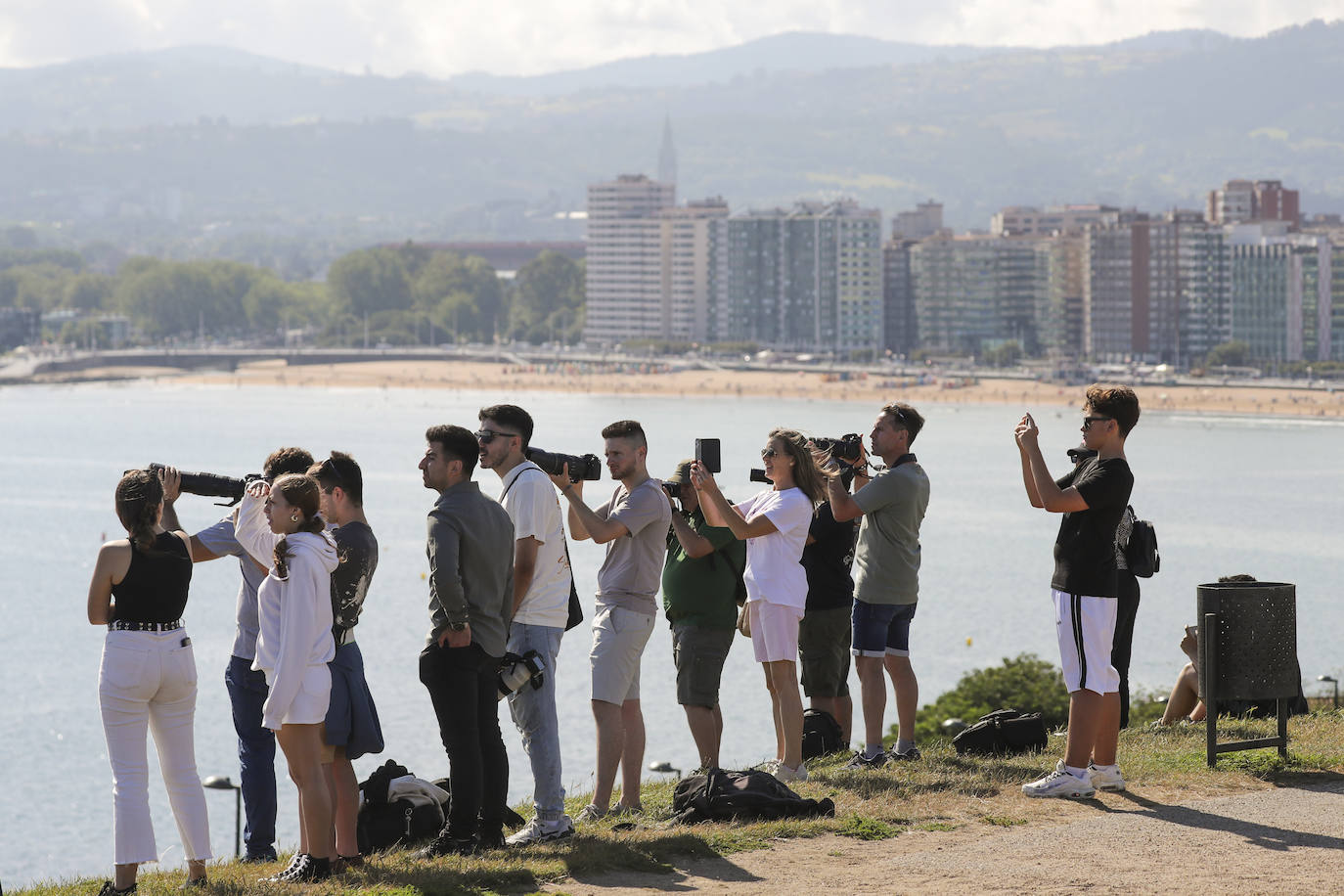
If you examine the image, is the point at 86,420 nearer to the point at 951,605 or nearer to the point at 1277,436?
the point at 1277,436

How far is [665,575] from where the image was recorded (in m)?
7.31

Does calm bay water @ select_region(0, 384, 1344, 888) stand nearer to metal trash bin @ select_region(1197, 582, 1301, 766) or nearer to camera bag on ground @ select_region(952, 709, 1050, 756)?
camera bag on ground @ select_region(952, 709, 1050, 756)

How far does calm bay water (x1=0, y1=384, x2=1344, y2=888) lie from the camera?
21859 millimetres

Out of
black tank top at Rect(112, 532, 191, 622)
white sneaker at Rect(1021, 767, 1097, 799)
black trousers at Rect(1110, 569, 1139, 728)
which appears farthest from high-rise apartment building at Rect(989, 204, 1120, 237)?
black tank top at Rect(112, 532, 191, 622)

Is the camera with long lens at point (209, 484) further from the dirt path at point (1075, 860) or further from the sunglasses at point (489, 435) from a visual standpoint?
the dirt path at point (1075, 860)

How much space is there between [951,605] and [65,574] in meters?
20.9

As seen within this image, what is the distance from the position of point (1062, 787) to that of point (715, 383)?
11588cm

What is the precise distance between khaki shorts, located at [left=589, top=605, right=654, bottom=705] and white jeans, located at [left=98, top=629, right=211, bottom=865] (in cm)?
156

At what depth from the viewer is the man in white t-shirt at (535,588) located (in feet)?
20.7

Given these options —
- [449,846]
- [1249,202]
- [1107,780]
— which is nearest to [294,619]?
[449,846]

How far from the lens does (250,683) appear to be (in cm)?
655

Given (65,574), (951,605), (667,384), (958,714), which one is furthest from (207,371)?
(958,714)

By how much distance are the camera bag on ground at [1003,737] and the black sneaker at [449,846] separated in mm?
2790

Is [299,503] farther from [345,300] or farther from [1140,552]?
[345,300]
